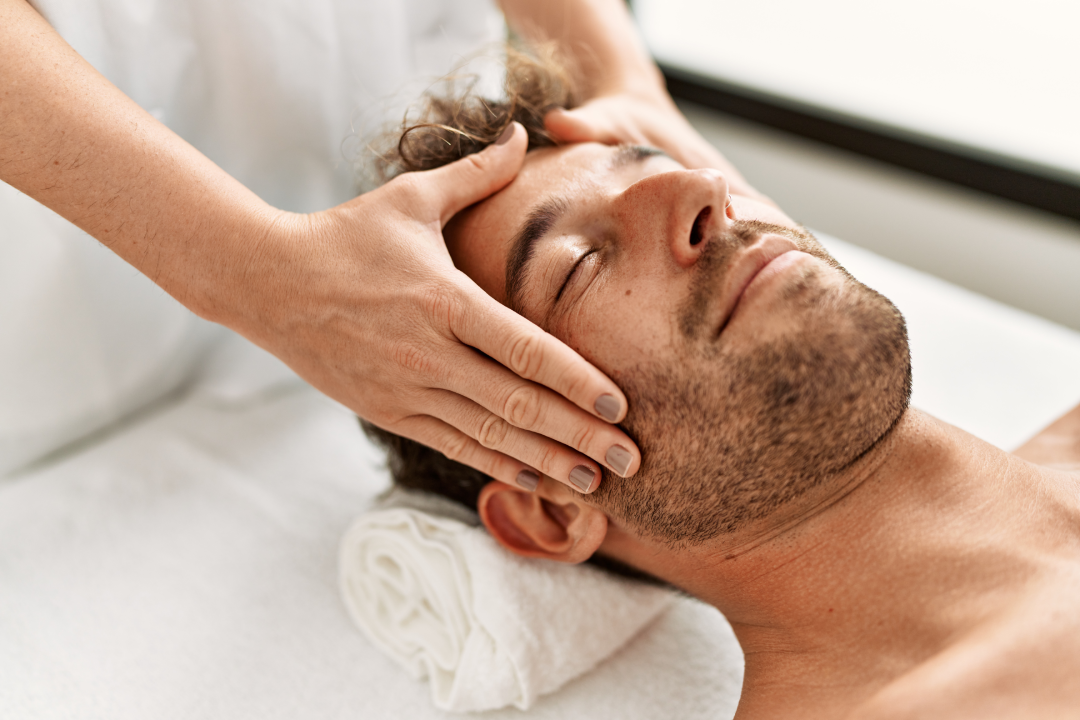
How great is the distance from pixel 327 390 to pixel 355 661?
17.7 inches

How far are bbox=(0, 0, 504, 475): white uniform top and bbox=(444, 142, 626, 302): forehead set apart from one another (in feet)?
1.48

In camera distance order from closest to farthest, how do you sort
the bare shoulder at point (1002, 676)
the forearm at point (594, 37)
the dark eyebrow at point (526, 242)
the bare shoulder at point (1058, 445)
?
the bare shoulder at point (1002, 676)
the dark eyebrow at point (526, 242)
the bare shoulder at point (1058, 445)
the forearm at point (594, 37)

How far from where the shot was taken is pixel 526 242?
984 millimetres

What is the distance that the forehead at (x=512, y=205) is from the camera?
1.01m

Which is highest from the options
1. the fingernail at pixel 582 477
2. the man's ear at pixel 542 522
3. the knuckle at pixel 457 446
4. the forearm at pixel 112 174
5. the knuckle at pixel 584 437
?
the forearm at pixel 112 174

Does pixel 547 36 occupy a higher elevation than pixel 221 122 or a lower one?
higher

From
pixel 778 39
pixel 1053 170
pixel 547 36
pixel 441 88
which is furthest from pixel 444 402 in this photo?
pixel 778 39

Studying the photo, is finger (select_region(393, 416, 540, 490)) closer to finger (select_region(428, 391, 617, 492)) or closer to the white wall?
finger (select_region(428, 391, 617, 492))

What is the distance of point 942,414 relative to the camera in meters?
1.49

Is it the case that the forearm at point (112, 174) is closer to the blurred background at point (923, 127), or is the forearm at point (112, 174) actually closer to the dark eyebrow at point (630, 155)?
the dark eyebrow at point (630, 155)

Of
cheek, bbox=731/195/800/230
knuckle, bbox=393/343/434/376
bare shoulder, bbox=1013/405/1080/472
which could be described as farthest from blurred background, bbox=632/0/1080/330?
knuckle, bbox=393/343/434/376

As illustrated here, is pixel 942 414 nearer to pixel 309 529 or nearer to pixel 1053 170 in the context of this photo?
pixel 1053 170

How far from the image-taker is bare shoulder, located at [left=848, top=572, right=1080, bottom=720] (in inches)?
30.3

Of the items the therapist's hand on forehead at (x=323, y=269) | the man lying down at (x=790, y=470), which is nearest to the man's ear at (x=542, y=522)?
the man lying down at (x=790, y=470)
